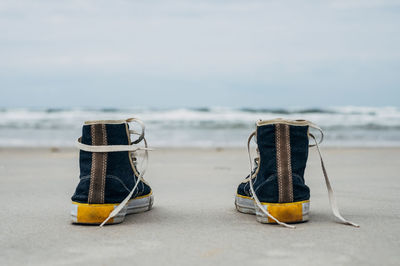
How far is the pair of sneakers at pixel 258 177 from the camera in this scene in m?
2.31

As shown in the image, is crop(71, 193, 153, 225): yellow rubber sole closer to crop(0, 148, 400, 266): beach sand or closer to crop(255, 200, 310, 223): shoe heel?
crop(0, 148, 400, 266): beach sand

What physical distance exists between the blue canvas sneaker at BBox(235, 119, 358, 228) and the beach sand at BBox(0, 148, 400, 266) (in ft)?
0.25

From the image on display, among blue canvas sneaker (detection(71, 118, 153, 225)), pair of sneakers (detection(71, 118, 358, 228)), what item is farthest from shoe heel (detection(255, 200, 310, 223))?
blue canvas sneaker (detection(71, 118, 153, 225))

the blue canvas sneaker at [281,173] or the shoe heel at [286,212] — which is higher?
the blue canvas sneaker at [281,173]

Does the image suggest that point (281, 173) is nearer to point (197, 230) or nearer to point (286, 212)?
point (286, 212)

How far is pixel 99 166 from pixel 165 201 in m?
0.81

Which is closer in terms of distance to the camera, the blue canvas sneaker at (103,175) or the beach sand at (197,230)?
the beach sand at (197,230)

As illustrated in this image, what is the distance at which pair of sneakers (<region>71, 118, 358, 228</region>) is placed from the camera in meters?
2.31

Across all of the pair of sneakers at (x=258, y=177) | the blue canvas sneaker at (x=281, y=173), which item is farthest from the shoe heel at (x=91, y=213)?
the blue canvas sneaker at (x=281, y=173)

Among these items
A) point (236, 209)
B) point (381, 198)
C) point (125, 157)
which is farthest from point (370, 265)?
point (381, 198)

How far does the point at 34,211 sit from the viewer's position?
8.80 feet

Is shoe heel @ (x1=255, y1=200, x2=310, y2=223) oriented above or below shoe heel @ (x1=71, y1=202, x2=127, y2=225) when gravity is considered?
above

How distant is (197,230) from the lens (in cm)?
224

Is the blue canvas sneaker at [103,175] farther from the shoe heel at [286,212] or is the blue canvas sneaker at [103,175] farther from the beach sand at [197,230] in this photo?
the shoe heel at [286,212]
